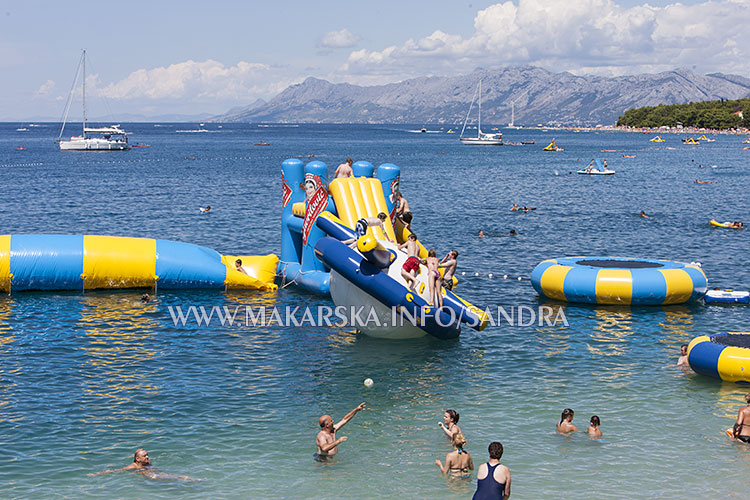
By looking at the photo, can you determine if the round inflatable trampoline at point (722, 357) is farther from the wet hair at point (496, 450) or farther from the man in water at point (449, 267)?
the wet hair at point (496, 450)

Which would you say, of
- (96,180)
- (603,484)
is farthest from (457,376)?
(96,180)

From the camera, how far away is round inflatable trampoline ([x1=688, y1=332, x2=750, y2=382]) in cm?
1733

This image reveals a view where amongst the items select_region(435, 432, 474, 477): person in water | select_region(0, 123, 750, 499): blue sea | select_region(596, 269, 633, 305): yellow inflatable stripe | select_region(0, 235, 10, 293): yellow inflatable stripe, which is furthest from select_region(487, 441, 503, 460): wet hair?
select_region(0, 235, 10, 293): yellow inflatable stripe

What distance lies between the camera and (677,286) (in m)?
24.1

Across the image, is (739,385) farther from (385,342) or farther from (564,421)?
(385,342)

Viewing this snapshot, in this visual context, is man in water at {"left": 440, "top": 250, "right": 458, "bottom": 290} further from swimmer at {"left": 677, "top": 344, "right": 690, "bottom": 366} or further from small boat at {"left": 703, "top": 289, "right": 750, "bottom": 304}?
small boat at {"left": 703, "top": 289, "right": 750, "bottom": 304}

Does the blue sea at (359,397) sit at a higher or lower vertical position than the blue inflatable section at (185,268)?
Result: lower

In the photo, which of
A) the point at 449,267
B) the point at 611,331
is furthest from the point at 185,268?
the point at 611,331

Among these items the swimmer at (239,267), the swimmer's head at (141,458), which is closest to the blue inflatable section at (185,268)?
the swimmer at (239,267)

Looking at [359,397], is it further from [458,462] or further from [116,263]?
[116,263]

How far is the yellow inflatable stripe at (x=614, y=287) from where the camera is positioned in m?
24.0

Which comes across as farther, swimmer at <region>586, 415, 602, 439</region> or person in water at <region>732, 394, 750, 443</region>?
swimmer at <region>586, 415, 602, 439</region>

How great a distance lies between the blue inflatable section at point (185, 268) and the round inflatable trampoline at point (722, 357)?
49.7 ft

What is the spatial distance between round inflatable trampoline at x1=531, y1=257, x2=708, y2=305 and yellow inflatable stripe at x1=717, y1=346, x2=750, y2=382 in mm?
6371
